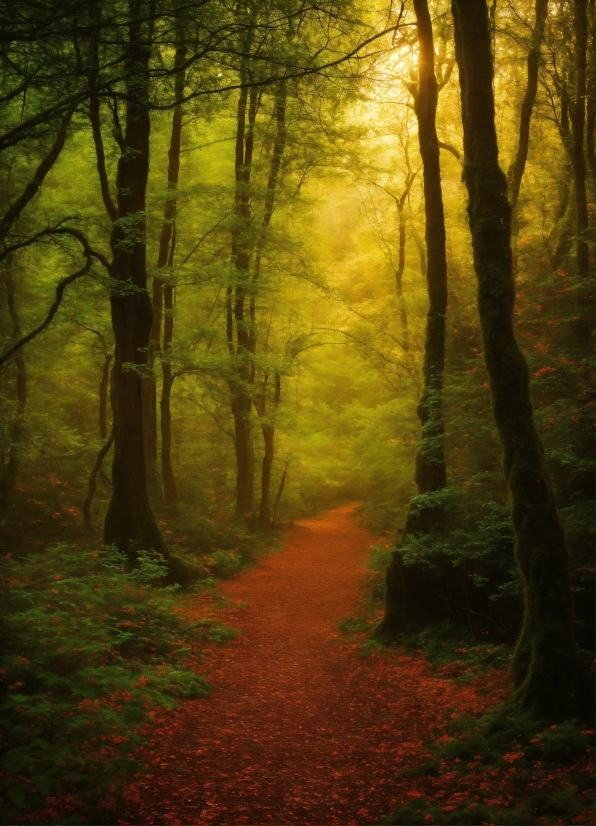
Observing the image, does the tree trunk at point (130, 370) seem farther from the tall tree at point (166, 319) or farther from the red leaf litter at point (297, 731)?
the tall tree at point (166, 319)

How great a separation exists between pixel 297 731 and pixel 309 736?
184 millimetres

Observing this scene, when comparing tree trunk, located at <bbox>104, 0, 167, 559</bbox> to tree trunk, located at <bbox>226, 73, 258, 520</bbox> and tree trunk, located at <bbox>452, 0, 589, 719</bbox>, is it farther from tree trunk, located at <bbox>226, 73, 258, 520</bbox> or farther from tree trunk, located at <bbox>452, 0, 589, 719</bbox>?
tree trunk, located at <bbox>452, 0, 589, 719</bbox>

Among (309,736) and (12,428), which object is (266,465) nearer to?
(12,428)

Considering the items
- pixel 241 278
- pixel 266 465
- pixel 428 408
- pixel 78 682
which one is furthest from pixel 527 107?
pixel 78 682

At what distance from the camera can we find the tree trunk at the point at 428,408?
9617mm

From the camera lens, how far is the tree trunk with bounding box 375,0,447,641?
962 cm

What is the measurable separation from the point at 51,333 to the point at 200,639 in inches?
419

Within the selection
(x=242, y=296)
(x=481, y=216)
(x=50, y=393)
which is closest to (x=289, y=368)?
(x=242, y=296)

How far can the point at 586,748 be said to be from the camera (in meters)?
4.84

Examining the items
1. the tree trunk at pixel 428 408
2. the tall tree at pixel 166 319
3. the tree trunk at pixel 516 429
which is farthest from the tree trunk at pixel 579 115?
the tall tree at pixel 166 319

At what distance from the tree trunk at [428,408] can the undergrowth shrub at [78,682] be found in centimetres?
297

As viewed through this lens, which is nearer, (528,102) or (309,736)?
(309,736)

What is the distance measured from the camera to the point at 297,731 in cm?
654

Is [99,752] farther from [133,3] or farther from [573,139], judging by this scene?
[573,139]
